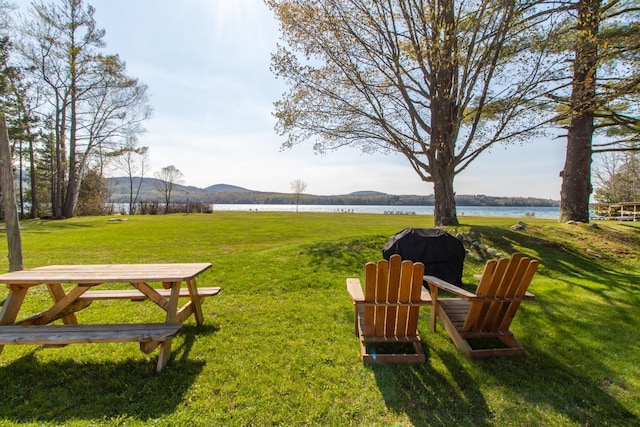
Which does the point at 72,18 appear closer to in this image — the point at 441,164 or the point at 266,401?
the point at 441,164

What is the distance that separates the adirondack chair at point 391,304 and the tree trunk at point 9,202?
18.7 ft

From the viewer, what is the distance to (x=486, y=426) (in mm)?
2156

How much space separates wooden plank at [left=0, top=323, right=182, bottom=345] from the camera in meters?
2.55

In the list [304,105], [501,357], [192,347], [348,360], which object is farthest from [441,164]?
[192,347]

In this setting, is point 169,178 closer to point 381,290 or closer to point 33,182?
point 33,182

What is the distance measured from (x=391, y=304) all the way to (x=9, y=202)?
20.5ft

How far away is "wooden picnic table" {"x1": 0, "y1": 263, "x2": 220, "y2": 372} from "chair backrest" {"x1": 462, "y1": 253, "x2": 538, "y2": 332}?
9.65 ft

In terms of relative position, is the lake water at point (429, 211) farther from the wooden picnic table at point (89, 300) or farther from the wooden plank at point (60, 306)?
the wooden plank at point (60, 306)

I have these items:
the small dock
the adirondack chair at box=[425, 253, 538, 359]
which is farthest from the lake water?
the adirondack chair at box=[425, 253, 538, 359]

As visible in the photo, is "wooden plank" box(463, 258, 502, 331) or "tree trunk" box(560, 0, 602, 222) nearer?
Answer: "wooden plank" box(463, 258, 502, 331)

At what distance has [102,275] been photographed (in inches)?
124

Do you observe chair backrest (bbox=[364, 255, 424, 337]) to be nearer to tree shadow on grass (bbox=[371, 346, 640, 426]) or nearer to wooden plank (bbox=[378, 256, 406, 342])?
wooden plank (bbox=[378, 256, 406, 342])

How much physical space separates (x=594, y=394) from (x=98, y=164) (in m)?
40.6

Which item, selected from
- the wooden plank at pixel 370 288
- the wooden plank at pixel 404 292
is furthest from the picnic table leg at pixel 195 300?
the wooden plank at pixel 404 292
